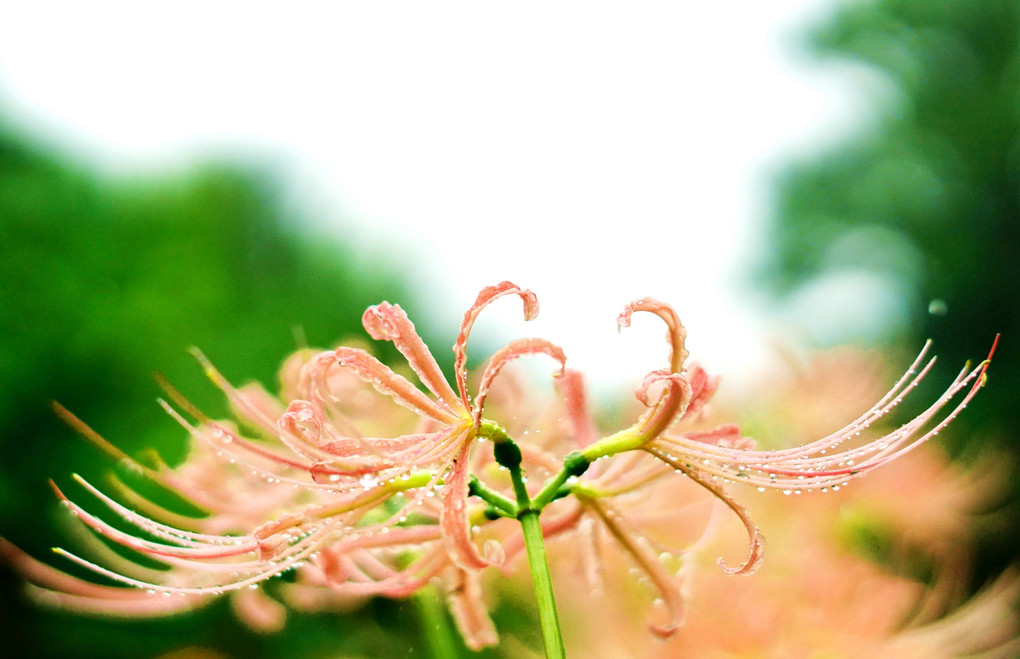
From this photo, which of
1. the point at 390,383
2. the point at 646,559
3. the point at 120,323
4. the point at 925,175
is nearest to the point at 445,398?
the point at 390,383

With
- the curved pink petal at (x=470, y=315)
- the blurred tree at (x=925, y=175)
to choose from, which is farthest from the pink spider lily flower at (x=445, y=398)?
the blurred tree at (x=925, y=175)

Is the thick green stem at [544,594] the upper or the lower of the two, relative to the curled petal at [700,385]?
lower

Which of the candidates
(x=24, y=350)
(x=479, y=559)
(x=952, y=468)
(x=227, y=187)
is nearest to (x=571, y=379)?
(x=479, y=559)

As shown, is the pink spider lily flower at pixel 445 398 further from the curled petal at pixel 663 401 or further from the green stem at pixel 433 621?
the green stem at pixel 433 621

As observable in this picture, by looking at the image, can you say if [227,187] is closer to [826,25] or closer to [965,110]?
[826,25]

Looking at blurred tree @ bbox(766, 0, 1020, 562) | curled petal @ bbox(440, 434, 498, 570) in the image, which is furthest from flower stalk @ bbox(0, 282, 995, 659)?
blurred tree @ bbox(766, 0, 1020, 562)

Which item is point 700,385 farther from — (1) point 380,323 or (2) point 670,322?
(1) point 380,323
